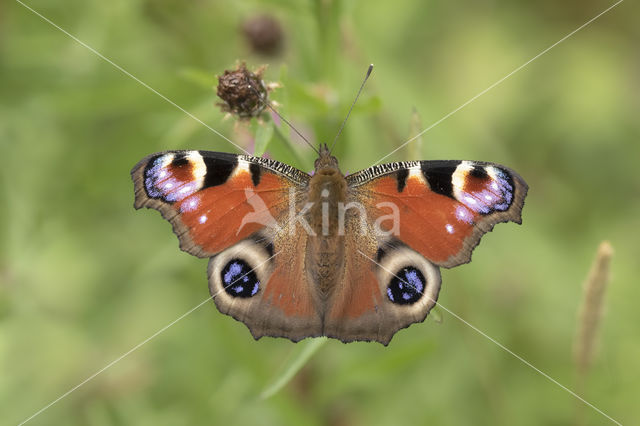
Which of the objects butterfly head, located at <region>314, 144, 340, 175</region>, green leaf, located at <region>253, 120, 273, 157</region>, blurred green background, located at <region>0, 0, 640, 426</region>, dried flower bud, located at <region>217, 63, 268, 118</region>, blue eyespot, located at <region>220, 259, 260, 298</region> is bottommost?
blurred green background, located at <region>0, 0, 640, 426</region>

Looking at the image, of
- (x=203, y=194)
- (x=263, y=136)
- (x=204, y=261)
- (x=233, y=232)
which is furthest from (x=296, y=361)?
(x=204, y=261)

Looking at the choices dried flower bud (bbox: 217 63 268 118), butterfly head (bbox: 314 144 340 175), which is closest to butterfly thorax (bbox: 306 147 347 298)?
butterfly head (bbox: 314 144 340 175)

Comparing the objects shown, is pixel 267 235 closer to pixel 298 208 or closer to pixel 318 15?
pixel 298 208

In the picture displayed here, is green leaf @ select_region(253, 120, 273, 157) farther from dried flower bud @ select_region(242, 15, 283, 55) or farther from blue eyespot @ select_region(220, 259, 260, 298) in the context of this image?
dried flower bud @ select_region(242, 15, 283, 55)

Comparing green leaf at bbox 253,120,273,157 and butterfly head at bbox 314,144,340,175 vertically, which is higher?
green leaf at bbox 253,120,273,157

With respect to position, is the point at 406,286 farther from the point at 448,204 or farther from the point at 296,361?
the point at 296,361

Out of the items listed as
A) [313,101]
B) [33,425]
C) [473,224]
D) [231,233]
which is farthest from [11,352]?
[473,224]
